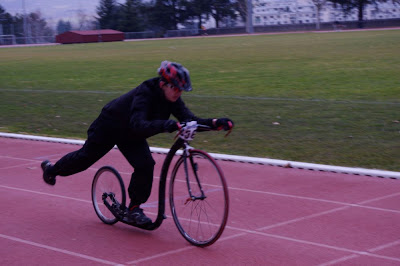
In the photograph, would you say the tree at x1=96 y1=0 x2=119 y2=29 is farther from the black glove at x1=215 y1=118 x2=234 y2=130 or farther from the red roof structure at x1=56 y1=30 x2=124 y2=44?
the black glove at x1=215 y1=118 x2=234 y2=130

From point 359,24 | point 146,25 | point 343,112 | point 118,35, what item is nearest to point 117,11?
point 146,25

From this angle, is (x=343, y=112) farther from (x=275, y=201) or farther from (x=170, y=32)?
(x=170, y=32)

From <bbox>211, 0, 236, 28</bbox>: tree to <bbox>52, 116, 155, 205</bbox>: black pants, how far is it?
345ft

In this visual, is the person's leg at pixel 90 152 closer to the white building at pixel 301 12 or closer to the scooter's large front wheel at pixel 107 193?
the scooter's large front wheel at pixel 107 193

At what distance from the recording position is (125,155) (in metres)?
5.69

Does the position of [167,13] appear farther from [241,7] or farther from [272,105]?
[272,105]

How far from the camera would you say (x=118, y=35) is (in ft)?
279

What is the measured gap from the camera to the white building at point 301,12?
9888 centimetres

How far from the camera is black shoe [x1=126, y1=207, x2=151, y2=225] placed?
5.64 m

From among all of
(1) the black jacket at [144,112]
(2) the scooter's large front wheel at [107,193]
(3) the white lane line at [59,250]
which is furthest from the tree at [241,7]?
(3) the white lane line at [59,250]

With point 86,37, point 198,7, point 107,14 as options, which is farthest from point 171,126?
point 198,7

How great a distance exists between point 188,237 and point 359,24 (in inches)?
3422

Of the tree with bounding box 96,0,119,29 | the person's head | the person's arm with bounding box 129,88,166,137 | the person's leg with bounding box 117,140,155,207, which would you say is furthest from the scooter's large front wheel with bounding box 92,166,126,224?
the tree with bounding box 96,0,119,29

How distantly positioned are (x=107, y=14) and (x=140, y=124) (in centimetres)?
10287
